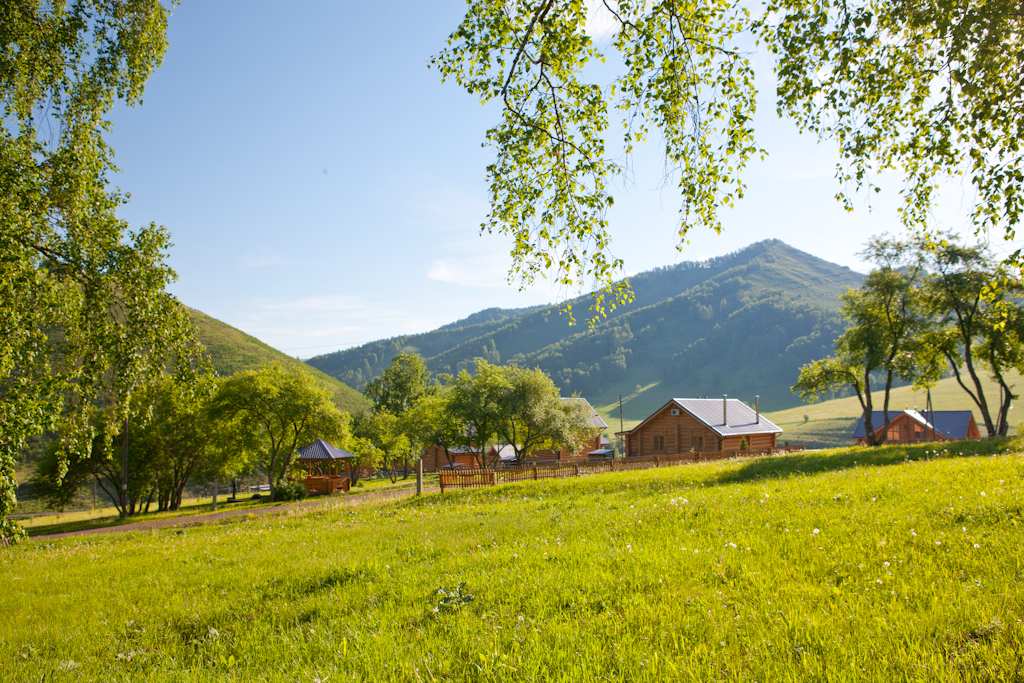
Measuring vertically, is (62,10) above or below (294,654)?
above

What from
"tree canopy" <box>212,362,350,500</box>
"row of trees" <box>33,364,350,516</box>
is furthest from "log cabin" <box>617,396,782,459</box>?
"row of trees" <box>33,364,350,516</box>

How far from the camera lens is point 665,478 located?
18.6 m

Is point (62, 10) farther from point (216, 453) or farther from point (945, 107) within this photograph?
point (216, 453)

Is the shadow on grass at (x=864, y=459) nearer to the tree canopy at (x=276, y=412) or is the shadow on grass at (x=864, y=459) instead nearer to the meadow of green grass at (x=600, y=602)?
the meadow of green grass at (x=600, y=602)

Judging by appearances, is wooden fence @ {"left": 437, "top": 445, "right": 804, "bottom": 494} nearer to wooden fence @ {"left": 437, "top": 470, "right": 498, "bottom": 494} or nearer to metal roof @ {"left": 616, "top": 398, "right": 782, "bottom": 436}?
wooden fence @ {"left": 437, "top": 470, "right": 498, "bottom": 494}

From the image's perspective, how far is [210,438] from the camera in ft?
127

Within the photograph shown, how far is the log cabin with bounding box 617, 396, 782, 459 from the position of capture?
4800 centimetres

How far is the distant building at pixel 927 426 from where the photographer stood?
60406 mm

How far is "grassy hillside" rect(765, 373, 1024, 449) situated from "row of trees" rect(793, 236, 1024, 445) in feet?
237

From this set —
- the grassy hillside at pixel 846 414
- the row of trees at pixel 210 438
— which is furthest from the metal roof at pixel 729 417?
the grassy hillside at pixel 846 414

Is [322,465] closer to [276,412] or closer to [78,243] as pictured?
[276,412]

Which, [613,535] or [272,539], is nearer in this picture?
[613,535]

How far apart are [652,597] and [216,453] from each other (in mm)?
42807

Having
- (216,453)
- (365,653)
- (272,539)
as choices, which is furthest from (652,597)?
(216,453)
